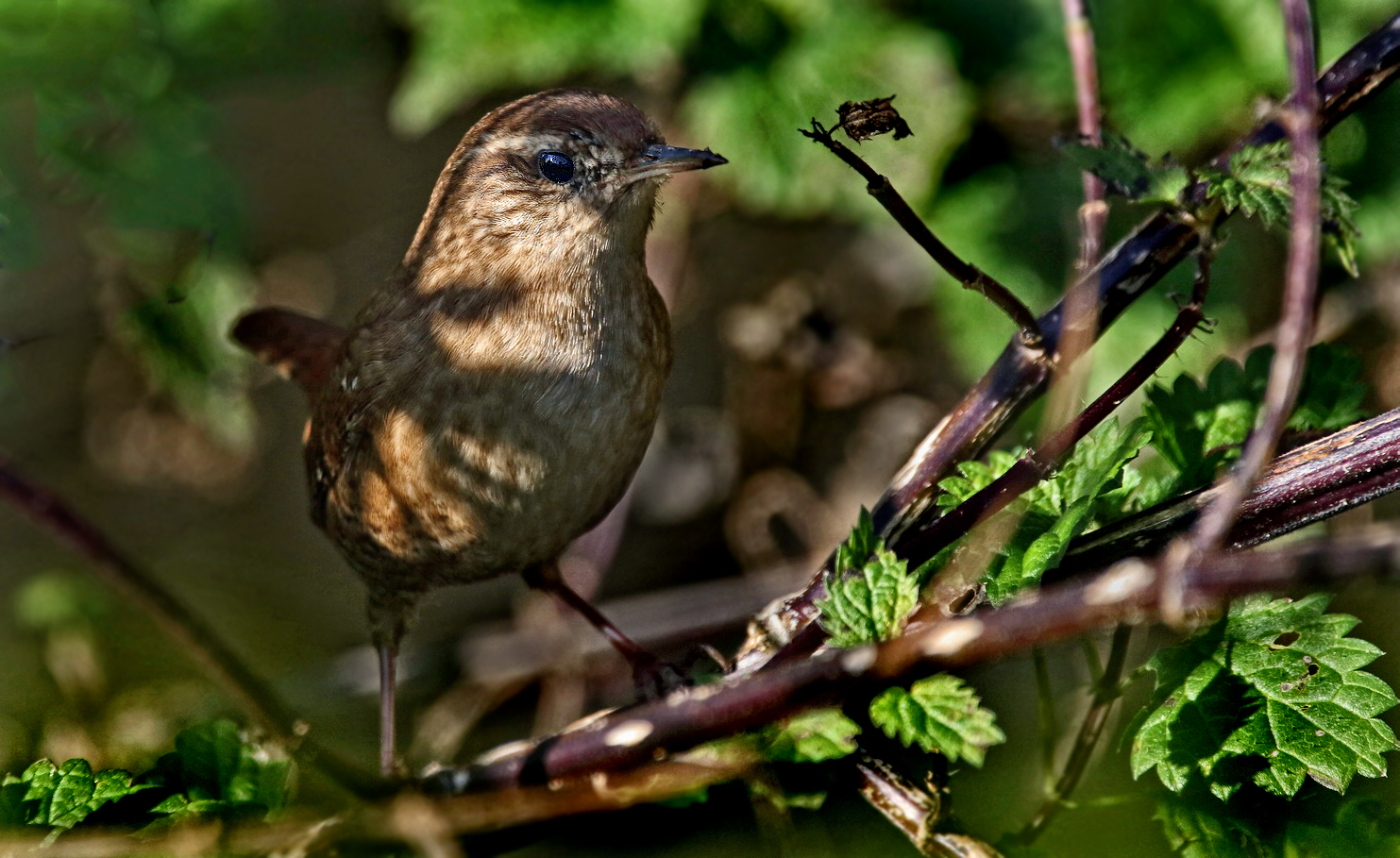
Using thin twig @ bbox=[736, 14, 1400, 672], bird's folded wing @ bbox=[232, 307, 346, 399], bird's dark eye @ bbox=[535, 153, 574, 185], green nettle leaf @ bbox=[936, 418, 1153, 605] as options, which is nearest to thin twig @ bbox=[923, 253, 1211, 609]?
green nettle leaf @ bbox=[936, 418, 1153, 605]

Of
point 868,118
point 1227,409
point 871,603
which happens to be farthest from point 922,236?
point 1227,409

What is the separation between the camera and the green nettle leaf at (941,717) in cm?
159

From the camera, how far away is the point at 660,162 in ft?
8.01

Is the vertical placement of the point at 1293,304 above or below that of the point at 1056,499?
above

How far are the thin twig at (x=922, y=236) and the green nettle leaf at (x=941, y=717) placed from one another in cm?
52

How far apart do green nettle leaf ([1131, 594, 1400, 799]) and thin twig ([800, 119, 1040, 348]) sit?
1.78 feet

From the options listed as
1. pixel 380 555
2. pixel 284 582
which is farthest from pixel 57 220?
pixel 380 555

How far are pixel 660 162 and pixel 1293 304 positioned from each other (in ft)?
4.53

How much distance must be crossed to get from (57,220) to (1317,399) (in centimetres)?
353

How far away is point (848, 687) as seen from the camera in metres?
1.61

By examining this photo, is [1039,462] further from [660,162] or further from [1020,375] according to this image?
[660,162]

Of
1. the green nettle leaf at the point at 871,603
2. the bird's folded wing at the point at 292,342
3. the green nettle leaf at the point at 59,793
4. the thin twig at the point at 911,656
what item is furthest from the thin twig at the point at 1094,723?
the bird's folded wing at the point at 292,342

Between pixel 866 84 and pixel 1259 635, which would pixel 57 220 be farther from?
pixel 1259 635

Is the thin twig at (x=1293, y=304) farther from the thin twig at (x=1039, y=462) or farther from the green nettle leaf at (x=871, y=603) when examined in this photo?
the green nettle leaf at (x=871, y=603)
